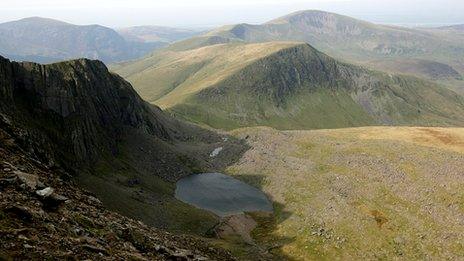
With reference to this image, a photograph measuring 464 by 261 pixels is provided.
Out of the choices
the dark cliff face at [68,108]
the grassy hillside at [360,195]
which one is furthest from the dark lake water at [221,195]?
the dark cliff face at [68,108]

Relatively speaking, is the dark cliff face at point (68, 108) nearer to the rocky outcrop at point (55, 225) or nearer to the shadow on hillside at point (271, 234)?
the rocky outcrop at point (55, 225)

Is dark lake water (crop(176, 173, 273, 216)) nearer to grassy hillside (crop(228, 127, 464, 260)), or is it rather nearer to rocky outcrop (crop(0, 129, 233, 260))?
grassy hillside (crop(228, 127, 464, 260))

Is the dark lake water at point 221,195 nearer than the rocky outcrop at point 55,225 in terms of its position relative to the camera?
No

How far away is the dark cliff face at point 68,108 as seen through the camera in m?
86.8

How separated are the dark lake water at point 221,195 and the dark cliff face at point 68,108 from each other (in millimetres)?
24491

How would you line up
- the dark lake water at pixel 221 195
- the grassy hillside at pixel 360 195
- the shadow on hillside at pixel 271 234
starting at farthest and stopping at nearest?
the dark lake water at pixel 221 195 → the grassy hillside at pixel 360 195 → the shadow on hillside at pixel 271 234

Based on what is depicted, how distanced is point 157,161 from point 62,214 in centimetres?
9131

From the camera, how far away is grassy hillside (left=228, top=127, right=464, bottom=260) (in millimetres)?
89875

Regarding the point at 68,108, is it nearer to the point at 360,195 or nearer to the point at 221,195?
the point at 221,195

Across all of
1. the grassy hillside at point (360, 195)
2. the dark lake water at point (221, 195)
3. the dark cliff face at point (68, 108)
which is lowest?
the dark lake water at point (221, 195)

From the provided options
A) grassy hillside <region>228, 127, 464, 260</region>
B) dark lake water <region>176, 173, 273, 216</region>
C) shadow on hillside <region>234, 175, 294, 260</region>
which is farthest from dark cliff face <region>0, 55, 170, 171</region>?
shadow on hillside <region>234, 175, 294, 260</region>

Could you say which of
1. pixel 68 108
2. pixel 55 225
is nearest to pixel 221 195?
pixel 68 108

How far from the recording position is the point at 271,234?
98188 mm

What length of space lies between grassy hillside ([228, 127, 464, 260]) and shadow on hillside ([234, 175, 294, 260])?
0.77ft
